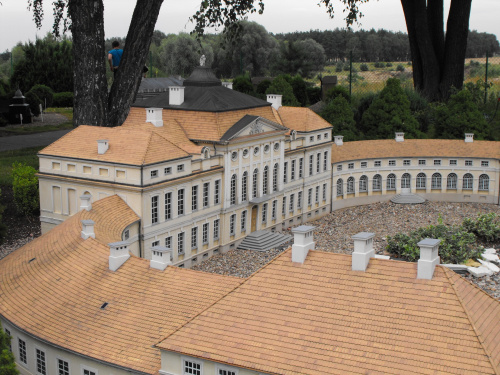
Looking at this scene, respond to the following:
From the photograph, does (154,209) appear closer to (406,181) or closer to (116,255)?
(116,255)

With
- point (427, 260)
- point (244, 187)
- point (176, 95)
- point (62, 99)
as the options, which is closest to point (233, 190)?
point (244, 187)

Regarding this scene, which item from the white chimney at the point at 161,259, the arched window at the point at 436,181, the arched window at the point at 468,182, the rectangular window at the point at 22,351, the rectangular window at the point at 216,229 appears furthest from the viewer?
the arched window at the point at 436,181

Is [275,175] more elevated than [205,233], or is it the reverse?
[275,175]

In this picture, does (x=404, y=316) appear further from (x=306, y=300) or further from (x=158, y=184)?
(x=158, y=184)

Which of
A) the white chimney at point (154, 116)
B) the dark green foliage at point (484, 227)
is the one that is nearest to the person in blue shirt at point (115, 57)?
the white chimney at point (154, 116)

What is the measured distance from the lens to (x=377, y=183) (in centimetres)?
6862

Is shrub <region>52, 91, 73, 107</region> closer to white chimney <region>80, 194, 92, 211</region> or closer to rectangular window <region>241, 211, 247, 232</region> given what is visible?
rectangular window <region>241, 211, 247, 232</region>

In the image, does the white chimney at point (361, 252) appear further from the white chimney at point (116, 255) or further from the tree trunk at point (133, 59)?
the tree trunk at point (133, 59)

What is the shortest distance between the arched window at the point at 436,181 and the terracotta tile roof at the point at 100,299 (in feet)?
128

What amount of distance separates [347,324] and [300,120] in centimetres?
3886

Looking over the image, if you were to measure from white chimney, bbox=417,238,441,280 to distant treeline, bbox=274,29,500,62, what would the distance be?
366 ft

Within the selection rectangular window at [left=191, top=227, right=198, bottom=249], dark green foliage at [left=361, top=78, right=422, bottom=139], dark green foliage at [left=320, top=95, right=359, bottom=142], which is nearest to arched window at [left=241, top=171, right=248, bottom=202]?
rectangular window at [left=191, top=227, right=198, bottom=249]

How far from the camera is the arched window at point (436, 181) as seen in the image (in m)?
68.7

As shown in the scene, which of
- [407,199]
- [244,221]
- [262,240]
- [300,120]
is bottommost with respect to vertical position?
[262,240]
